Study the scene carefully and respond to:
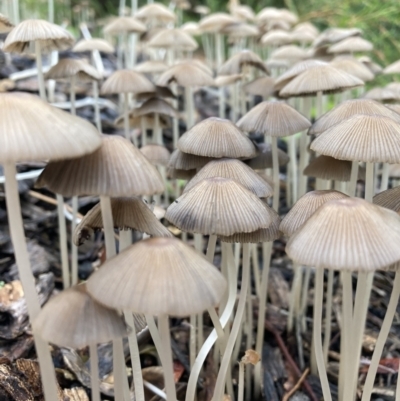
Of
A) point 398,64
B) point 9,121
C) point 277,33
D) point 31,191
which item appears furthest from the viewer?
point 277,33

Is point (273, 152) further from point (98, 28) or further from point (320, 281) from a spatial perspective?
point (98, 28)

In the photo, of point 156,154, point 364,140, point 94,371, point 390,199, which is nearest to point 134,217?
point 94,371

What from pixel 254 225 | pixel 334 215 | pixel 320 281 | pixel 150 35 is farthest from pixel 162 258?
pixel 150 35

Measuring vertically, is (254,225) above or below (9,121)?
below

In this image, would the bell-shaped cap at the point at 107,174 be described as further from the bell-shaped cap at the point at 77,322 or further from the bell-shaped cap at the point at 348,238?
the bell-shaped cap at the point at 348,238

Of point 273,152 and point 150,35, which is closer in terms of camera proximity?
point 273,152

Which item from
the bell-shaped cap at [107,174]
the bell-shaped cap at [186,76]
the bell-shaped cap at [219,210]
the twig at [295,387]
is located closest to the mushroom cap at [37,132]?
the bell-shaped cap at [107,174]
